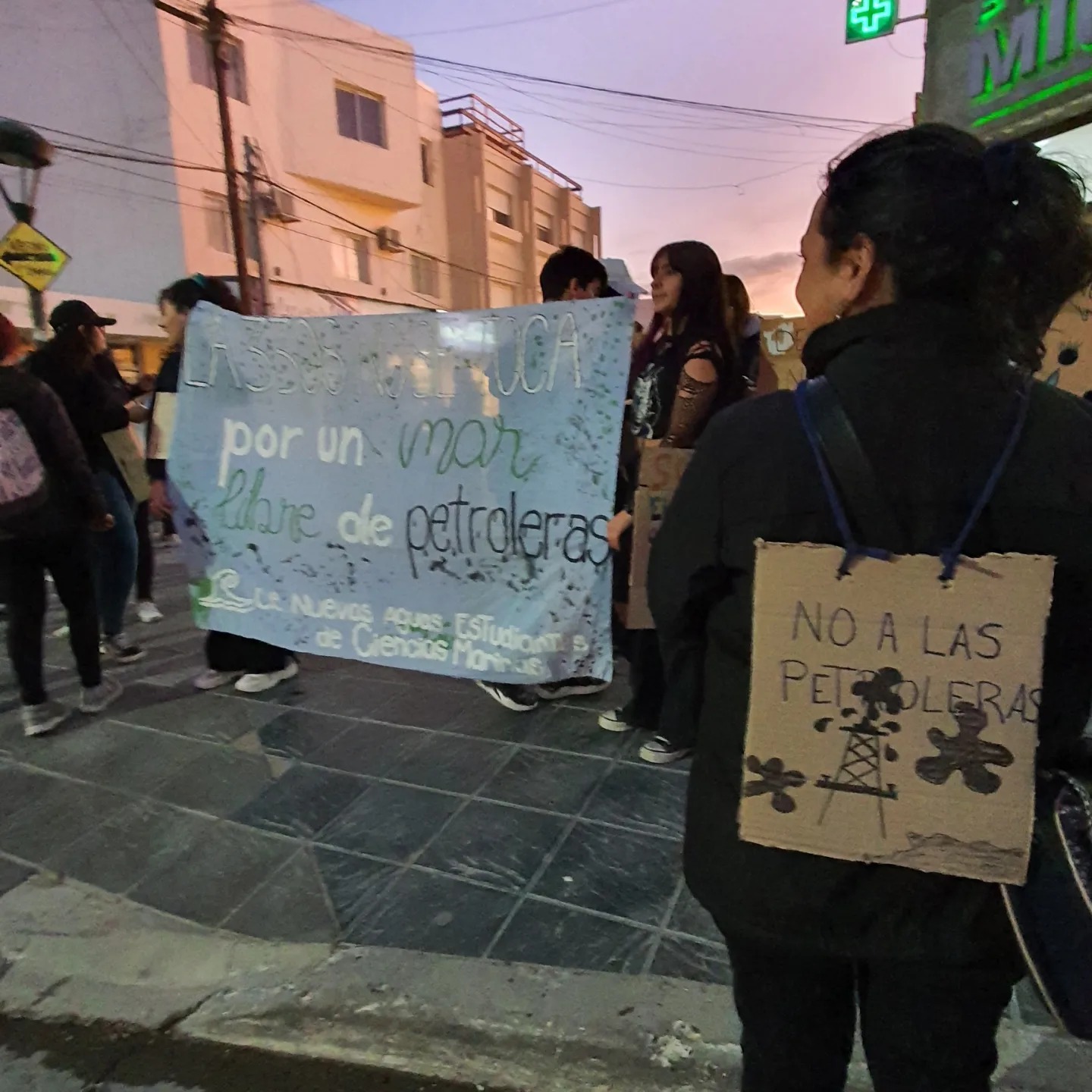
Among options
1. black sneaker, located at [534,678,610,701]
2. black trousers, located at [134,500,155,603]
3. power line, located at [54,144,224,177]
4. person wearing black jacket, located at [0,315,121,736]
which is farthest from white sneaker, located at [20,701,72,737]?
power line, located at [54,144,224,177]

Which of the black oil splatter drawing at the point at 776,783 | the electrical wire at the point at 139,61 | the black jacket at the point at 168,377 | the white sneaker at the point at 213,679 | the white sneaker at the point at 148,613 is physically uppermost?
the electrical wire at the point at 139,61

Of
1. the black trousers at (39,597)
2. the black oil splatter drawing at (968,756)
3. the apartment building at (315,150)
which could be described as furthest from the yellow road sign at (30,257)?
the apartment building at (315,150)

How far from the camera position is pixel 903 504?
1.01 metres

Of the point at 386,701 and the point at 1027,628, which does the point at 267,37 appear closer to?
the point at 386,701

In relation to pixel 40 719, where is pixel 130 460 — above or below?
above

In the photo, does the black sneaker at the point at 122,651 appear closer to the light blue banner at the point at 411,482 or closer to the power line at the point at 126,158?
the light blue banner at the point at 411,482

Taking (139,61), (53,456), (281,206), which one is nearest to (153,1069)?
(53,456)

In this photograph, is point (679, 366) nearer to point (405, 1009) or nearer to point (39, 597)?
point (405, 1009)

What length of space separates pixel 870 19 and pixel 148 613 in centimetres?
1037

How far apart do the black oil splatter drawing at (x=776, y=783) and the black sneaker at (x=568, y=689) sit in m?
2.90

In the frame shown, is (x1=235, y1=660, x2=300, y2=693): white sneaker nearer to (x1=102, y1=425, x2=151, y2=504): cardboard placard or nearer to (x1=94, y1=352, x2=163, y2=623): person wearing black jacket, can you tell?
(x1=102, y1=425, x2=151, y2=504): cardboard placard

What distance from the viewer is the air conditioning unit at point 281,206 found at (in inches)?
691

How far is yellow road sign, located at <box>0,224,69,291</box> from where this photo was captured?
7.01 metres

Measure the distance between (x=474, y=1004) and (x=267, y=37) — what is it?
798 inches
